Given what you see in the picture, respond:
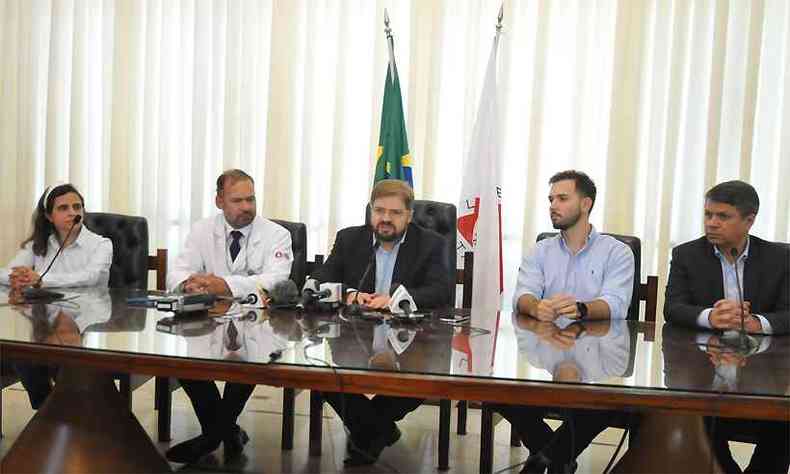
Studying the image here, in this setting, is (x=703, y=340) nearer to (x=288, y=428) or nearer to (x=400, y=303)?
(x=400, y=303)

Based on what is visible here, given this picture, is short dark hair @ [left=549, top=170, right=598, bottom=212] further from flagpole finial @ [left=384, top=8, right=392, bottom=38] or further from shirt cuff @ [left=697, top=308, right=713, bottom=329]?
flagpole finial @ [left=384, top=8, right=392, bottom=38]

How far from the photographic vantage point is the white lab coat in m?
3.81

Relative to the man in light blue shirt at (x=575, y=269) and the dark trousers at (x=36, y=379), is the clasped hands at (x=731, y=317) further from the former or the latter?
the dark trousers at (x=36, y=379)

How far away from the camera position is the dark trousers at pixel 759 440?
2.85 metres

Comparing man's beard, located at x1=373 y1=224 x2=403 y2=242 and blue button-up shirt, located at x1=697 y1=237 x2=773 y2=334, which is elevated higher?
man's beard, located at x1=373 y1=224 x2=403 y2=242

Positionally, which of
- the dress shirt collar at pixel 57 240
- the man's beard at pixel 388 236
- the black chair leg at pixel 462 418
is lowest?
the black chair leg at pixel 462 418

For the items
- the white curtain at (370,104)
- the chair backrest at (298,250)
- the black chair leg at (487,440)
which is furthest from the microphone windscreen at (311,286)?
the white curtain at (370,104)

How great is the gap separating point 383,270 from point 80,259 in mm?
1364

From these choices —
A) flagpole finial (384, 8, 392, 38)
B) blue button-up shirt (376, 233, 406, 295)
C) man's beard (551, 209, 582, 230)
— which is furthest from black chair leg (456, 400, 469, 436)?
flagpole finial (384, 8, 392, 38)

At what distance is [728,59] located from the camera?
5.08m

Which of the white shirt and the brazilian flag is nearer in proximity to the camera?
the white shirt

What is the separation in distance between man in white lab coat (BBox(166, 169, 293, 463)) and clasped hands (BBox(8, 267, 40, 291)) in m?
0.54

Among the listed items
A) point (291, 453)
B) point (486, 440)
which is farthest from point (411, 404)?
point (291, 453)

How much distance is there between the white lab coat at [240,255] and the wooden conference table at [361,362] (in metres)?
0.66
